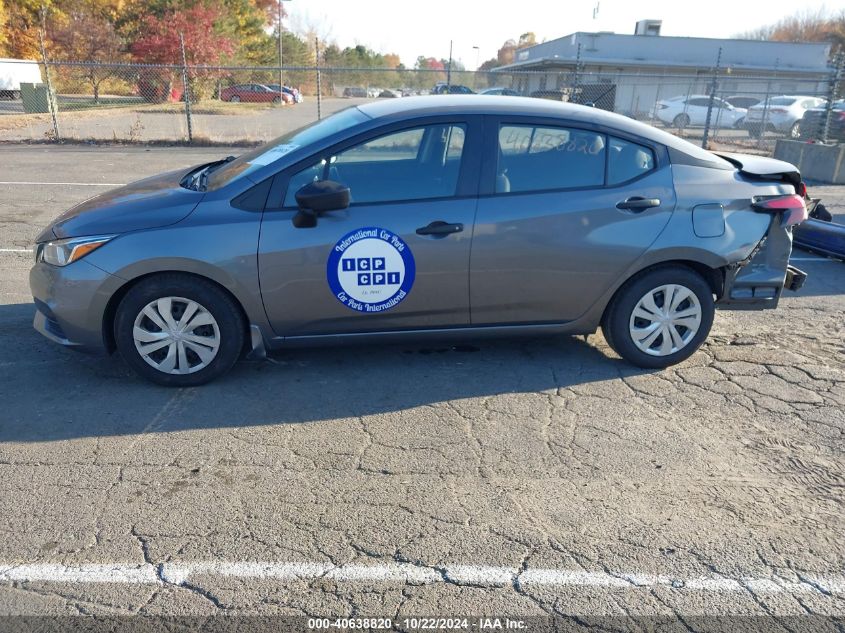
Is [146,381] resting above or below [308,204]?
below

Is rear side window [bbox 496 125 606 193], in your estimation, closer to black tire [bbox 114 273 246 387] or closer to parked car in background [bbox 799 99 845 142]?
black tire [bbox 114 273 246 387]

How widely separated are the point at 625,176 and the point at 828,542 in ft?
7.94

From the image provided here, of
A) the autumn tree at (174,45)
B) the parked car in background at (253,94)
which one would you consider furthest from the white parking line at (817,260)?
the parked car in background at (253,94)

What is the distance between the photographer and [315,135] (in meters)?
4.43

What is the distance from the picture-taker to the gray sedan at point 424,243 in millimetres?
4047

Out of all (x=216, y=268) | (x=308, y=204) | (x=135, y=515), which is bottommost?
(x=135, y=515)

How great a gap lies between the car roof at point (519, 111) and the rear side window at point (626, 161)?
0.09m

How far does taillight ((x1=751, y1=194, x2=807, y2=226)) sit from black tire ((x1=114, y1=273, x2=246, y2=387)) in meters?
3.45

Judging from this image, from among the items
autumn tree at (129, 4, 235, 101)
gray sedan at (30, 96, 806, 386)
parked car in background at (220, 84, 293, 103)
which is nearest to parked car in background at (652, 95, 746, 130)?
parked car in background at (220, 84, 293, 103)

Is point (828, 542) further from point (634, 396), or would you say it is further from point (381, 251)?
point (381, 251)

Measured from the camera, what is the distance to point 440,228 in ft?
13.6

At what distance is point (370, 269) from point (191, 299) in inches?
42.5

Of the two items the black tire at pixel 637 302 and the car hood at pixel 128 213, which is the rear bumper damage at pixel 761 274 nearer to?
the black tire at pixel 637 302

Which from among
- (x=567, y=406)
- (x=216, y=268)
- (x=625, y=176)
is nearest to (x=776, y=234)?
(x=625, y=176)
